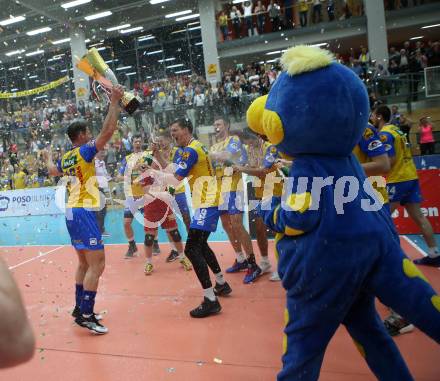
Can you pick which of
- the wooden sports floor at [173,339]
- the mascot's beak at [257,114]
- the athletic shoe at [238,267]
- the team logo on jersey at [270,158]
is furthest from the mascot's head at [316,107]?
the athletic shoe at [238,267]

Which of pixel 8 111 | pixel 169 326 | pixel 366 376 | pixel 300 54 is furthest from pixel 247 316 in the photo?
pixel 8 111

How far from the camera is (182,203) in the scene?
623 cm

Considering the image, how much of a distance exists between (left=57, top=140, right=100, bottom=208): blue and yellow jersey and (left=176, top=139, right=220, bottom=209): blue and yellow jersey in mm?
820

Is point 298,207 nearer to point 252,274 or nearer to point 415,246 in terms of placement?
point 252,274

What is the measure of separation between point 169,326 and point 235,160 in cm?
191

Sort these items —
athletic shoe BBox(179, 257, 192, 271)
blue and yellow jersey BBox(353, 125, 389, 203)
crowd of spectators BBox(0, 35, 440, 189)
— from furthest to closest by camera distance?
1. crowd of spectators BBox(0, 35, 440, 189)
2. athletic shoe BBox(179, 257, 192, 271)
3. blue and yellow jersey BBox(353, 125, 389, 203)

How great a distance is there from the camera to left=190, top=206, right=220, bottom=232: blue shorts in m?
4.04

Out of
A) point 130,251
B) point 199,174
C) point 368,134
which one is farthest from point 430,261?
point 130,251

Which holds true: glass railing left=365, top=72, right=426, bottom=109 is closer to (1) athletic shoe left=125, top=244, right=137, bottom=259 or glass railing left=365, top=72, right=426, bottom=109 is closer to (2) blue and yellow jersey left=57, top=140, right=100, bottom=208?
(1) athletic shoe left=125, top=244, right=137, bottom=259

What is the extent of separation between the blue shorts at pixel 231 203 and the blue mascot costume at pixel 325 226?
9.59 ft

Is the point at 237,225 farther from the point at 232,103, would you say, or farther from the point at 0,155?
the point at 0,155

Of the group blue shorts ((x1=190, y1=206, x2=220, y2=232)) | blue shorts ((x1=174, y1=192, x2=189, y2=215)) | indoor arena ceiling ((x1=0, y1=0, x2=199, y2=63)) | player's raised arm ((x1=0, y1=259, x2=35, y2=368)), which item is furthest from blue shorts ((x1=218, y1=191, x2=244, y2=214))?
indoor arena ceiling ((x1=0, y1=0, x2=199, y2=63))

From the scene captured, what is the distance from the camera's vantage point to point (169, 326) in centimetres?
385

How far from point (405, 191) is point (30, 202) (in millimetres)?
11647
